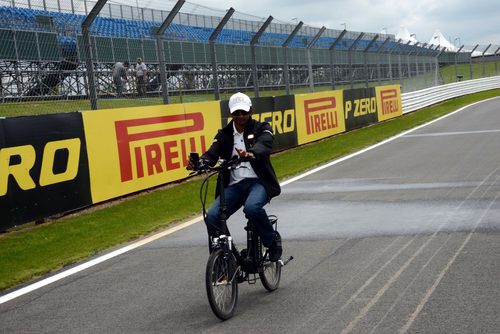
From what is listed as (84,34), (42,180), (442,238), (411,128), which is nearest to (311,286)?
(442,238)

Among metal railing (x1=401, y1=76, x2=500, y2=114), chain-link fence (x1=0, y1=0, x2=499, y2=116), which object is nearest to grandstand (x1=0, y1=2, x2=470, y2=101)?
chain-link fence (x1=0, y1=0, x2=499, y2=116)

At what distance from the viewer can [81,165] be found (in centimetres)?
1141

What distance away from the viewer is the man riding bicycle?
19.4 ft

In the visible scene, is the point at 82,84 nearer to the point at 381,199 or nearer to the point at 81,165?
the point at 81,165

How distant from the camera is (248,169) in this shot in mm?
6125

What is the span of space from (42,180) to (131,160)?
2.45m

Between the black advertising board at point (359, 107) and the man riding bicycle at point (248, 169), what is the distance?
18708mm

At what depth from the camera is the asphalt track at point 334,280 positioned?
5238 millimetres

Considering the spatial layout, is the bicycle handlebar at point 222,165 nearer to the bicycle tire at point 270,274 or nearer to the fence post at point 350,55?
the bicycle tire at point 270,274

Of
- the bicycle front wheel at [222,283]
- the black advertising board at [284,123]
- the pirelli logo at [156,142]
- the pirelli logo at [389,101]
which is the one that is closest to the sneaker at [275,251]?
the bicycle front wheel at [222,283]

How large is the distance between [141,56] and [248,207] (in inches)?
335

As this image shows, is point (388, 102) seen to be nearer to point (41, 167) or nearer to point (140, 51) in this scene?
point (140, 51)

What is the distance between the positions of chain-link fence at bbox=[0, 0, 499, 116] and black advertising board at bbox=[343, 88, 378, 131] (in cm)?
78

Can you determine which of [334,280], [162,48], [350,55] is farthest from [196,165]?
[350,55]
